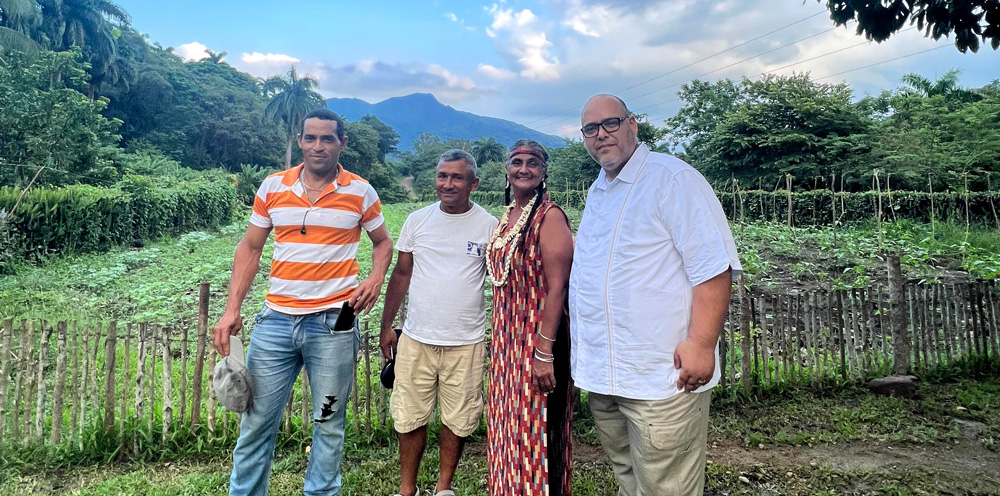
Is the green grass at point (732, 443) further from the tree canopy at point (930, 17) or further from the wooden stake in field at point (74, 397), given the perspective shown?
the tree canopy at point (930, 17)

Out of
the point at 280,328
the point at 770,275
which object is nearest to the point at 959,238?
the point at 770,275

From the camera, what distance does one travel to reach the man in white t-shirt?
2.48 metres

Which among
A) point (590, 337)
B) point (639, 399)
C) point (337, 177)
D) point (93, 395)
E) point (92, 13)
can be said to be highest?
point (92, 13)

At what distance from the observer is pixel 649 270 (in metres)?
1.81

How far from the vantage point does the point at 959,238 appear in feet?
33.9

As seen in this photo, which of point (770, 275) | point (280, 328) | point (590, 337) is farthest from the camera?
point (770, 275)

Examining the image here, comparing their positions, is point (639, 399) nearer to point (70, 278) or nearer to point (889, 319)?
point (889, 319)

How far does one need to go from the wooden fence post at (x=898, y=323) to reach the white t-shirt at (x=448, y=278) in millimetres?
3583

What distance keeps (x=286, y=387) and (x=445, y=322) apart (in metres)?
0.76

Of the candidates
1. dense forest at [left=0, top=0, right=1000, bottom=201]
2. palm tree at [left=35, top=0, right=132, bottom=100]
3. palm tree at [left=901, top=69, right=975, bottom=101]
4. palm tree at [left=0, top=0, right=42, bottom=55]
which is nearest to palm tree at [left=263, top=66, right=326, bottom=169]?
dense forest at [left=0, top=0, right=1000, bottom=201]

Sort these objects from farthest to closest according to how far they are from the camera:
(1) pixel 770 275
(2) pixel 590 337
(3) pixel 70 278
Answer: (3) pixel 70 278, (1) pixel 770 275, (2) pixel 590 337

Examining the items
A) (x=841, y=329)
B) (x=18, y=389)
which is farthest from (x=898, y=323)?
(x=18, y=389)

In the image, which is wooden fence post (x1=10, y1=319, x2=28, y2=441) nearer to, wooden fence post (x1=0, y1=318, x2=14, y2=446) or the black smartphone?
wooden fence post (x1=0, y1=318, x2=14, y2=446)

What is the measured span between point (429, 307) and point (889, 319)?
3.90 meters
